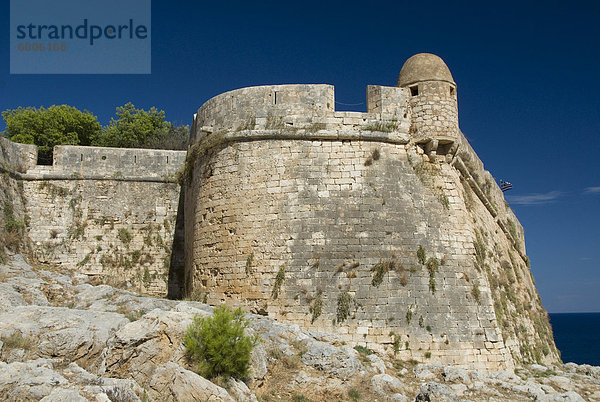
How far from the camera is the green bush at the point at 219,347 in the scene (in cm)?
820

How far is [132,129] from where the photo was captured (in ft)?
84.8

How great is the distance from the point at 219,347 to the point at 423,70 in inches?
340

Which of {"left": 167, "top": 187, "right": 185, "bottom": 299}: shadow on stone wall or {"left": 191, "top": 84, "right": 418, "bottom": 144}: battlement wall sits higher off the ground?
{"left": 191, "top": 84, "right": 418, "bottom": 144}: battlement wall

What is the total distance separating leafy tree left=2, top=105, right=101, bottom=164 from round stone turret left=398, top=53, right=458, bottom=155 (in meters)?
15.7

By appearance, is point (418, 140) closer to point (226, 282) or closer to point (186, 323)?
point (226, 282)

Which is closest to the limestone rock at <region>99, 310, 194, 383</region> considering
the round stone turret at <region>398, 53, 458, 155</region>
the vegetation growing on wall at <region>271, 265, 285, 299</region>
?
the vegetation growing on wall at <region>271, 265, 285, 299</region>

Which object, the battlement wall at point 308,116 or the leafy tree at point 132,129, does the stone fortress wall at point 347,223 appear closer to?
the battlement wall at point 308,116

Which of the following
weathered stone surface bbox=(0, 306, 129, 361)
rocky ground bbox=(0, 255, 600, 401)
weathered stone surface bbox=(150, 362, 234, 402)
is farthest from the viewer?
weathered stone surface bbox=(0, 306, 129, 361)

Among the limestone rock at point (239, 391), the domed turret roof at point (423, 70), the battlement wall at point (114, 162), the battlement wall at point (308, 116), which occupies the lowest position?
the limestone rock at point (239, 391)

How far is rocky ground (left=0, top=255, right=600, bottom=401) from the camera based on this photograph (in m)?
7.23

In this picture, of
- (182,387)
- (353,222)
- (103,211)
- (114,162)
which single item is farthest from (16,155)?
(182,387)

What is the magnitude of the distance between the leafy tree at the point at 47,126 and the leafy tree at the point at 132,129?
1.30 meters

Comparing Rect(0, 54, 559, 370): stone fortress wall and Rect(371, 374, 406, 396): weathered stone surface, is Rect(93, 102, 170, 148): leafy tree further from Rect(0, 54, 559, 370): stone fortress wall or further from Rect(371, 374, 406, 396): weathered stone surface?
Rect(371, 374, 406, 396): weathered stone surface

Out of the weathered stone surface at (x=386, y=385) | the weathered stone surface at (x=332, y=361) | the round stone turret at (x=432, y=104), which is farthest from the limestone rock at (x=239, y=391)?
the round stone turret at (x=432, y=104)
